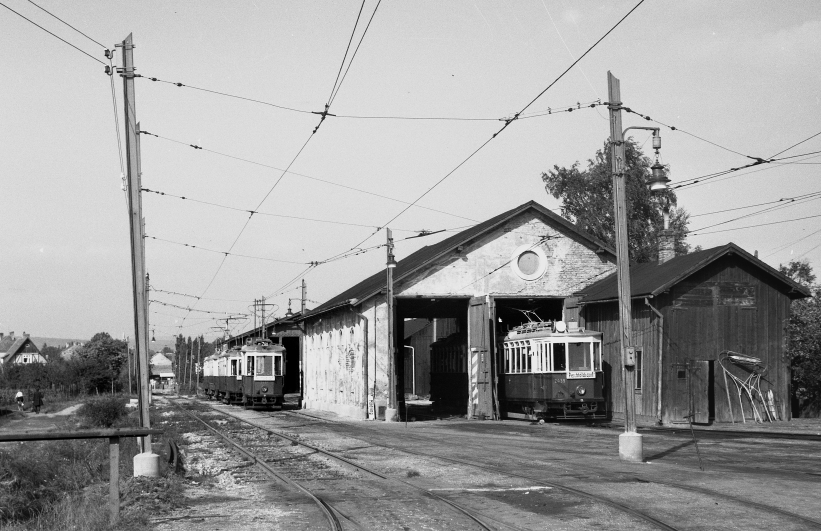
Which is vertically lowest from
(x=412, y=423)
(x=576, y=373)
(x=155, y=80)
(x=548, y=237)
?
(x=412, y=423)

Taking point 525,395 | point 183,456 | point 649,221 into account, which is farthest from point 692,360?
point 649,221

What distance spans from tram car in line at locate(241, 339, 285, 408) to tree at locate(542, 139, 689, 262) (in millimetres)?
21428

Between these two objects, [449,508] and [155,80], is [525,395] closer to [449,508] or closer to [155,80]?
[155,80]

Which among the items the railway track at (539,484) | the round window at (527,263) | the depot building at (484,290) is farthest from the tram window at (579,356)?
the railway track at (539,484)

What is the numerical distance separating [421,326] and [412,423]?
35.9m

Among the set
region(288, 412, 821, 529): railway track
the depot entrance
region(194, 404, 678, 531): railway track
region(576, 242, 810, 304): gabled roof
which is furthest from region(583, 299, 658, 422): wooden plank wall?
region(194, 404, 678, 531): railway track

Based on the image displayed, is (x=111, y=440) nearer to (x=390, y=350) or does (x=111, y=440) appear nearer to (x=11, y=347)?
(x=390, y=350)

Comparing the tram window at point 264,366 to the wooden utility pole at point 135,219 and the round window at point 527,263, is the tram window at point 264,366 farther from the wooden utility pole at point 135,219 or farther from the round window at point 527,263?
the wooden utility pole at point 135,219

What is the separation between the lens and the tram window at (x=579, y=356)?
94.5ft

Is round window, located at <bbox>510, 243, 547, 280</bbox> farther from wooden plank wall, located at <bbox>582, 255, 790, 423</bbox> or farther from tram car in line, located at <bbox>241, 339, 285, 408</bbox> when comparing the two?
tram car in line, located at <bbox>241, 339, 285, 408</bbox>

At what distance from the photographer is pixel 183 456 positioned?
19.4 meters

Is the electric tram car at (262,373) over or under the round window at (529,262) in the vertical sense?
under

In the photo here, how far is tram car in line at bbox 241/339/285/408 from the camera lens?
Answer: 42125 millimetres

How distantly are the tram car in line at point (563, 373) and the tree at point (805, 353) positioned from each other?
278 inches
